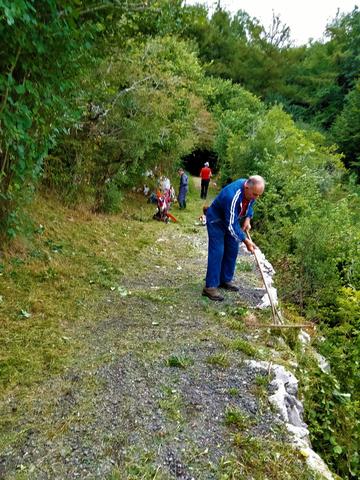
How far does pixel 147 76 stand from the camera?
389 inches

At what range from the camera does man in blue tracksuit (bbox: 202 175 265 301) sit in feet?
15.1

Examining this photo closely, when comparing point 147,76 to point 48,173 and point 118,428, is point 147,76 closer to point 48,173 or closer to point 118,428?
point 48,173

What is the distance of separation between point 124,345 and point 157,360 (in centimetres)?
43

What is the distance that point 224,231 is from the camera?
4965 mm

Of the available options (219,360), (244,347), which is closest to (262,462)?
(219,360)

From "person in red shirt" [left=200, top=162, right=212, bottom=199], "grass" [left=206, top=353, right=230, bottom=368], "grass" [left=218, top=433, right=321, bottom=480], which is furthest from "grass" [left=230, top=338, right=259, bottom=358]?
"person in red shirt" [left=200, top=162, right=212, bottom=199]

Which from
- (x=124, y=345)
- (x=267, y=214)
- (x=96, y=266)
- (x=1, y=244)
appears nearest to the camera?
(x=124, y=345)

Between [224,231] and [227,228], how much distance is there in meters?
0.13

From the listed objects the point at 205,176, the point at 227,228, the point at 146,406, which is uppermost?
the point at 205,176

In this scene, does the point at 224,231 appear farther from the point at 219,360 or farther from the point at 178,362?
the point at 178,362

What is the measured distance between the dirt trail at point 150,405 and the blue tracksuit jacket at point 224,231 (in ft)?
2.09

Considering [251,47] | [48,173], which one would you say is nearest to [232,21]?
[251,47]

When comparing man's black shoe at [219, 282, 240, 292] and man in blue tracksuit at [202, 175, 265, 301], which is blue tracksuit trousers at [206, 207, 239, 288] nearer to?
man in blue tracksuit at [202, 175, 265, 301]

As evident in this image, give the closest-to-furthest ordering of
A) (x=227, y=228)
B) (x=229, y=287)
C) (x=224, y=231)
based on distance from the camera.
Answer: (x=227, y=228) → (x=224, y=231) → (x=229, y=287)
